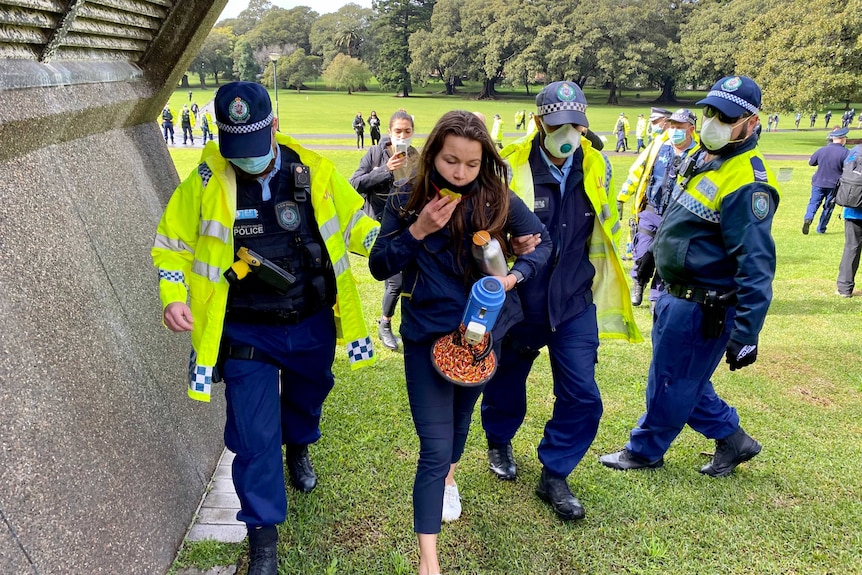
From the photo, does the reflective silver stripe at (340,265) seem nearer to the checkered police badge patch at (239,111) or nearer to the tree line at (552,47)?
Answer: the checkered police badge patch at (239,111)

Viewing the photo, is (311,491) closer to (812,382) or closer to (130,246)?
(130,246)

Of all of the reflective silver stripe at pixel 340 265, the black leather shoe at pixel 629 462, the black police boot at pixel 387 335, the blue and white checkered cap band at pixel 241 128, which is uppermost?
the blue and white checkered cap band at pixel 241 128

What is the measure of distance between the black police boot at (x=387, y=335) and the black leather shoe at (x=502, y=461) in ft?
7.38

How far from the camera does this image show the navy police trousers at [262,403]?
9.57 ft

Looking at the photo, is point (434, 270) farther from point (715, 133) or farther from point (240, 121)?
point (715, 133)

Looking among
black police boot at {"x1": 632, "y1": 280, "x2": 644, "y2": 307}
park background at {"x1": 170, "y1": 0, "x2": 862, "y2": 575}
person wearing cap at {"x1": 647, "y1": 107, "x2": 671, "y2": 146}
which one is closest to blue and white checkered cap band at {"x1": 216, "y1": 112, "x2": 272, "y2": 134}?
park background at {"x1": 170, "y1": 0, "x2": 862, "y2": 575}

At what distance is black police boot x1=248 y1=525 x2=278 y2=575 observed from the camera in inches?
115

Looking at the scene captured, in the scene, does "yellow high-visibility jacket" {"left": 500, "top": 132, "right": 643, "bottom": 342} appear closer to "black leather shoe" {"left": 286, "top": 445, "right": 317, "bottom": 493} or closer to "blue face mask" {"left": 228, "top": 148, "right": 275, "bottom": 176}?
"blue face mask" {"left": 228, "top": 148, "right": 275, "bottom": 176}

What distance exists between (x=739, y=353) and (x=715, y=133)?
121 centimetres

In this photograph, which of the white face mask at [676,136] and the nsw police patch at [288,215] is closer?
the nsw police patch at [288,215]

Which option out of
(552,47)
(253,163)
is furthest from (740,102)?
(552,47)

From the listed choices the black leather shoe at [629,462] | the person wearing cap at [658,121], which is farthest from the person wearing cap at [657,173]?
the black leather shoe at [629,462]

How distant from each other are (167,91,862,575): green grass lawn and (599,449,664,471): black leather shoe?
0.19 feet

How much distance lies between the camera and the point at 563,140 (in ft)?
10.9
